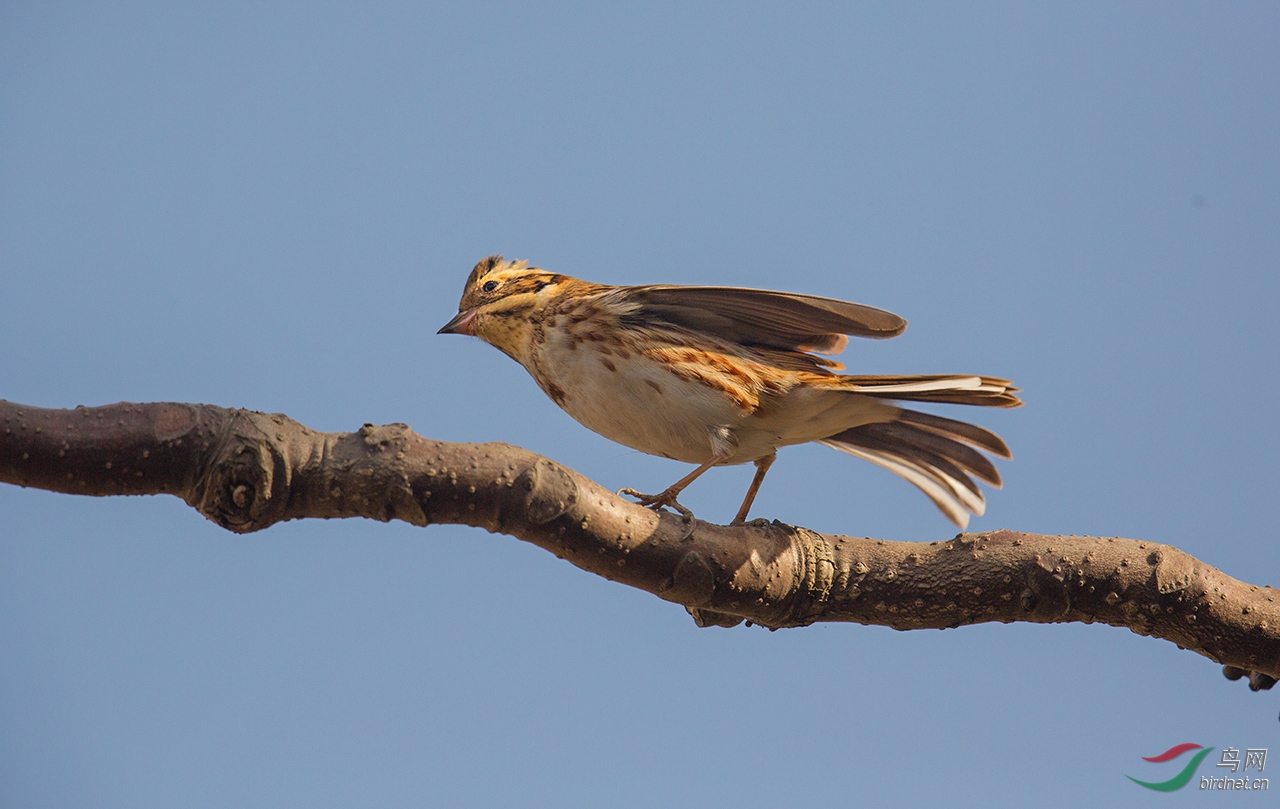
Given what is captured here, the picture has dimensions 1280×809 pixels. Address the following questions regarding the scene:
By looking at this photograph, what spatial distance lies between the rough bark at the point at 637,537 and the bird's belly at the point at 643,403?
1.24 meters

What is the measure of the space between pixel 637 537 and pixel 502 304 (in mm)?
2849

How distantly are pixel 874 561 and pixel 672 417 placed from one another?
Answer: 1.58 meters

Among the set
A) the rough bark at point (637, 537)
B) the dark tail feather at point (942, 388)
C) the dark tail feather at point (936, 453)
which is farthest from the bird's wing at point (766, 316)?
the rough bark at point (637, 537)

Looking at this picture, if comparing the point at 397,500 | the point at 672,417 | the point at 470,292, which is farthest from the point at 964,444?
the point at 397,500

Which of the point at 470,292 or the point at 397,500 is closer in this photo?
the point at 397,500

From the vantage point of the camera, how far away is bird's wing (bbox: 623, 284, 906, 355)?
5.52 metres

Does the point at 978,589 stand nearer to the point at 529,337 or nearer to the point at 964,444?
the point at 964,444

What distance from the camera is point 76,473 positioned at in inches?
130

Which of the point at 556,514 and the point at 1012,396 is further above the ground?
the point at 1012,396

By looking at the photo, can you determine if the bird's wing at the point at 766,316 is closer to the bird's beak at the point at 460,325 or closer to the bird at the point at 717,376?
the bird at the point at 717,376

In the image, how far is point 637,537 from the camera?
4105mm

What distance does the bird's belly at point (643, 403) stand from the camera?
19.0ft

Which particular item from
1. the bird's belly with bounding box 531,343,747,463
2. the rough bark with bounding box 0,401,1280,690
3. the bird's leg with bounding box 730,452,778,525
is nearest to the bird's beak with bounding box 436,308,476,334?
the bird's belly with bounding box 531,343,747,463

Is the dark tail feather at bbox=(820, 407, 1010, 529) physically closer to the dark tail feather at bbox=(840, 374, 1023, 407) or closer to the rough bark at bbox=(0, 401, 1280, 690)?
the dark tail feather at bbox=(840, 374, 1023, 407)
